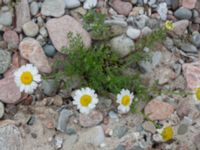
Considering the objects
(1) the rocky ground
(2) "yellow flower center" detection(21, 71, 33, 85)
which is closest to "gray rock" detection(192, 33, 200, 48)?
(1) the rocky ground

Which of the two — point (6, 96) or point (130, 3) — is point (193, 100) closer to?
point (130, 3)

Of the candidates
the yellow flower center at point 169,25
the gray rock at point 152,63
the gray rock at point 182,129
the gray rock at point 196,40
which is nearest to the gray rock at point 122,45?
the gray rock at point 152,63

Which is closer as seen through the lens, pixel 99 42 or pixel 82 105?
pixel 82 105

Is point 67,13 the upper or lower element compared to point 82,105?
upper

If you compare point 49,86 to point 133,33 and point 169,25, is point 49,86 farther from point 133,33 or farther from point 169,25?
point 169,25

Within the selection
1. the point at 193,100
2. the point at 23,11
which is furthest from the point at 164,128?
the point at 23,11

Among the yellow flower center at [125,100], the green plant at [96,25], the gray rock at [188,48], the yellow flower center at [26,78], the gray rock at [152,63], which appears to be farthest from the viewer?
the gray rock at [188,48]

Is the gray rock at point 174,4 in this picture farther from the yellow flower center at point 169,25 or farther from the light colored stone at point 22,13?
the light colored stone at point 22,13
